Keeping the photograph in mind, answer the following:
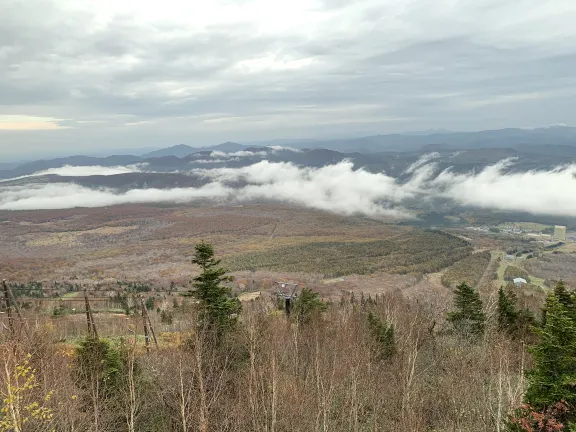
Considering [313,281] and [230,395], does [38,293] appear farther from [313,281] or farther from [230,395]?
[230,395]

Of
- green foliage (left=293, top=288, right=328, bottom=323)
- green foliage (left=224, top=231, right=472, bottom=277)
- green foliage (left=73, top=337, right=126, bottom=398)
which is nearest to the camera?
green foliage (left=73, top=337, right=126, bottom=398)

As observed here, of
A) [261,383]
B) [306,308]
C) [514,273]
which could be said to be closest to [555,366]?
[261,383]

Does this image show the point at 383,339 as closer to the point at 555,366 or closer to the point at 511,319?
the point at 511,319

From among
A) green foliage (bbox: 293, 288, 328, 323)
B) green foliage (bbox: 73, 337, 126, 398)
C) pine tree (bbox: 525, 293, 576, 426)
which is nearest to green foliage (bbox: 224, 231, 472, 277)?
green foliage (bbox: 293, 288, 328, 323)

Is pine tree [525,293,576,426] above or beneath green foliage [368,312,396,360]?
above

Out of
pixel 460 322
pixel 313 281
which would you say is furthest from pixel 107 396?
pixel 313 281

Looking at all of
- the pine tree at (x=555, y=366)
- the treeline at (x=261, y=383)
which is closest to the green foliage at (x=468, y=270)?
the treeline at (x=261, y=383)

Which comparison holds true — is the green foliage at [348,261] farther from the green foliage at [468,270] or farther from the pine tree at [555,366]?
the pine tree at [555,366]

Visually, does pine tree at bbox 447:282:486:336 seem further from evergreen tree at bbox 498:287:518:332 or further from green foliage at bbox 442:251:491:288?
green foliage at bbox 442:251:491:288
